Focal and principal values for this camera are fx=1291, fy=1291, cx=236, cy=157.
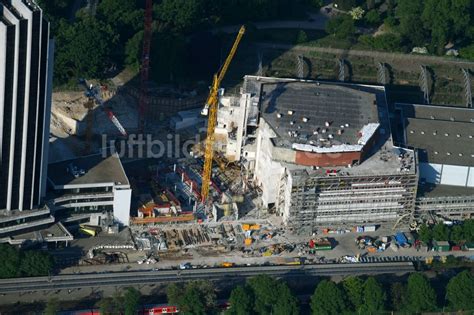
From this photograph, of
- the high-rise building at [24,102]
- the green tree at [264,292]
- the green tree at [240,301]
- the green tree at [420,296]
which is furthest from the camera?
the green tree at [420,296]

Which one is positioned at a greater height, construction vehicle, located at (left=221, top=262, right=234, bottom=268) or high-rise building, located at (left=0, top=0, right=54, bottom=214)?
high-rise building, located at (left=0, top=0, right=54, bottom=214)

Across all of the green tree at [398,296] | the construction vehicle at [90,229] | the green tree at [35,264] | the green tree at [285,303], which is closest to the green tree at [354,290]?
the green tree at [398,296]

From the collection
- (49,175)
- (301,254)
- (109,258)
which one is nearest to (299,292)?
(301,254)

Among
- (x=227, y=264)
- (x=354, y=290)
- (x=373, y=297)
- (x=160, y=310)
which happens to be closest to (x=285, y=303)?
(x=354, y=290)

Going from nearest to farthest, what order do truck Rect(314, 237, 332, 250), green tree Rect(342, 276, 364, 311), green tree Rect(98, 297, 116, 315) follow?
green tree Rect(98, 297, 116, 315) → green tree Rect(342, 276, 364, 311) → truck Rect(314, 237, 332, 250)

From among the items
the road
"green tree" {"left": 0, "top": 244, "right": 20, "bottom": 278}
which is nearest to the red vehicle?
the road

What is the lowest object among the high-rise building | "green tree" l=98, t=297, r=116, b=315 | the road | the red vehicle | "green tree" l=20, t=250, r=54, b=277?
the red vehicle

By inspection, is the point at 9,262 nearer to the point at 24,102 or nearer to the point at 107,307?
the point at 107,307

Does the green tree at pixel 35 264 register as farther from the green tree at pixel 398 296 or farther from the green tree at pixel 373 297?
the green tree at pixel 398 296

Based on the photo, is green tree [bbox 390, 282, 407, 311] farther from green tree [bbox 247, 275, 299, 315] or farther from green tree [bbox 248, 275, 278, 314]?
green tree [bbox 248, 275, 278, 314]
